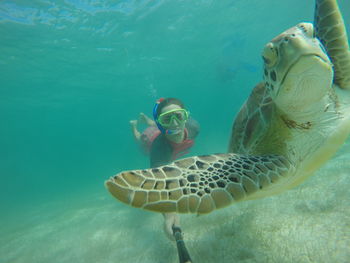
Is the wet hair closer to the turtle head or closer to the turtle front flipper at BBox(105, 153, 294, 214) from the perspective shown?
the turtle head

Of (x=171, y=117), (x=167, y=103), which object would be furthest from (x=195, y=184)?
(x=167, y=103)

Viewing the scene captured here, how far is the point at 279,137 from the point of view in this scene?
71.6 inches

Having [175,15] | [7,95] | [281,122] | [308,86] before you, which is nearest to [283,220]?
[281,122]

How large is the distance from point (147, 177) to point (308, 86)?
52.3 inches

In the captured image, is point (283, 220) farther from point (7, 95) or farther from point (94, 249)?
point (7, 95)

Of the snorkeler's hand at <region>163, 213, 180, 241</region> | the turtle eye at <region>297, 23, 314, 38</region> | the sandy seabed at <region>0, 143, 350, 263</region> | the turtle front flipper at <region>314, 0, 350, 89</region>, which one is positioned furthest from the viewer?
the snorkeler's hand at <region>163, 213, 180, 241</region>

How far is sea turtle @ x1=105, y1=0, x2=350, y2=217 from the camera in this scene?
119 centimetres

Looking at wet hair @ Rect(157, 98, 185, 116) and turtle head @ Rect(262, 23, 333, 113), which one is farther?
wet hair @ Rect(157, 98, 185, 116)

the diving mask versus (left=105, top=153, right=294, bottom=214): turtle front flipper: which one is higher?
the diving mask

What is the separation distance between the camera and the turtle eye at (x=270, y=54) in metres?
1.48

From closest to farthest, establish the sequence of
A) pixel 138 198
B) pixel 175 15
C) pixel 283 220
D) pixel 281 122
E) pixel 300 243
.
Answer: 1. pixel 138 198
2. pixel 300 243
3. pixel 281 122
4. pixel 283 220
5. pixel 175 15

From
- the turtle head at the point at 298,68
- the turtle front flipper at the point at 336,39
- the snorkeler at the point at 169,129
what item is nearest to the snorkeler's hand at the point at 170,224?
the snorkeler at the point at 169,129

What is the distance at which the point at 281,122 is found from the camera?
1.80 metres

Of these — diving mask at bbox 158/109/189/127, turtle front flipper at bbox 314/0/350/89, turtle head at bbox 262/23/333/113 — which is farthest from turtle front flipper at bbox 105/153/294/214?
diving mask at bbox 158/109/189/127
